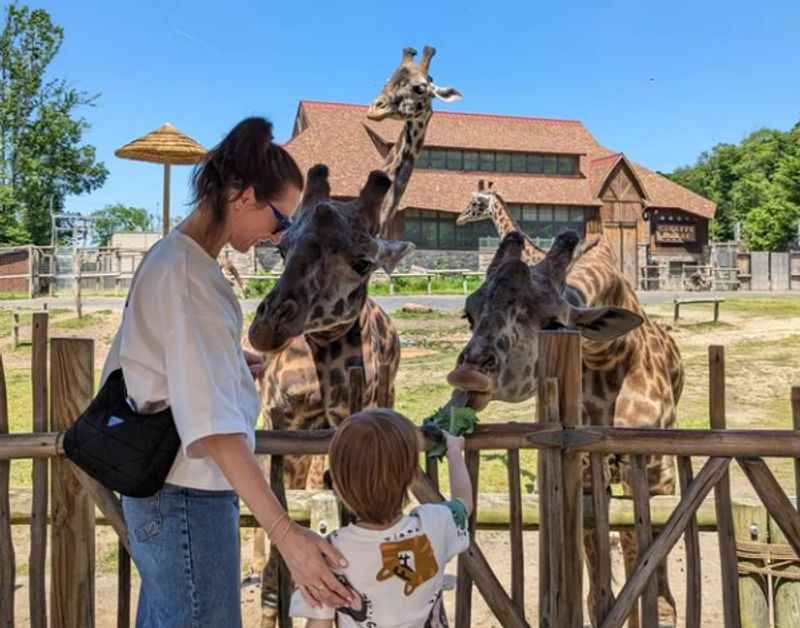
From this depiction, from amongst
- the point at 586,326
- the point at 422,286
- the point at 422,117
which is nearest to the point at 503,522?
the point at 586,326

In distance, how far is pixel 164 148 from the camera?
9.52 meters

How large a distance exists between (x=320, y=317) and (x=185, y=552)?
76.2 inches

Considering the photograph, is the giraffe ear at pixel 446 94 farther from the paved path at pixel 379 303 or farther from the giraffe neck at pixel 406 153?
the paved path at pixel 379 303

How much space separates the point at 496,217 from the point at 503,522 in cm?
801

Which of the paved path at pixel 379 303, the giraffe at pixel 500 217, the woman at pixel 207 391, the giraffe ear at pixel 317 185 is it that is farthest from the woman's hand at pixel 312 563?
the paved path at pixel 379 303

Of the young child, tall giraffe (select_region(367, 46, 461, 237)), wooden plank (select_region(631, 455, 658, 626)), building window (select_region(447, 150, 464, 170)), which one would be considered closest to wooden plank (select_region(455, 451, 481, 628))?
wooden plank (select_region(631, 455, 658, 626))

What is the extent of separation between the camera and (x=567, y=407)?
120 inches

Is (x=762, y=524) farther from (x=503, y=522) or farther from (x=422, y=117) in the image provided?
(x=422, y=117)

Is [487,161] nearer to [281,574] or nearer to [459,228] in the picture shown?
[459,228]

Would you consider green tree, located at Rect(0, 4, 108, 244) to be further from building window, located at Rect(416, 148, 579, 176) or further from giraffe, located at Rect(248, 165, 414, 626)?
giraffe, located at Rect(248, 165, 414, 626)

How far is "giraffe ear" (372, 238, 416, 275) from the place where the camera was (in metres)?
4.08

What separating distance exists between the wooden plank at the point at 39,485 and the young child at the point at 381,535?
163cm

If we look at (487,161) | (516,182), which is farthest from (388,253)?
(487,161)

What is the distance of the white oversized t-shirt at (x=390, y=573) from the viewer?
85.0 inches
